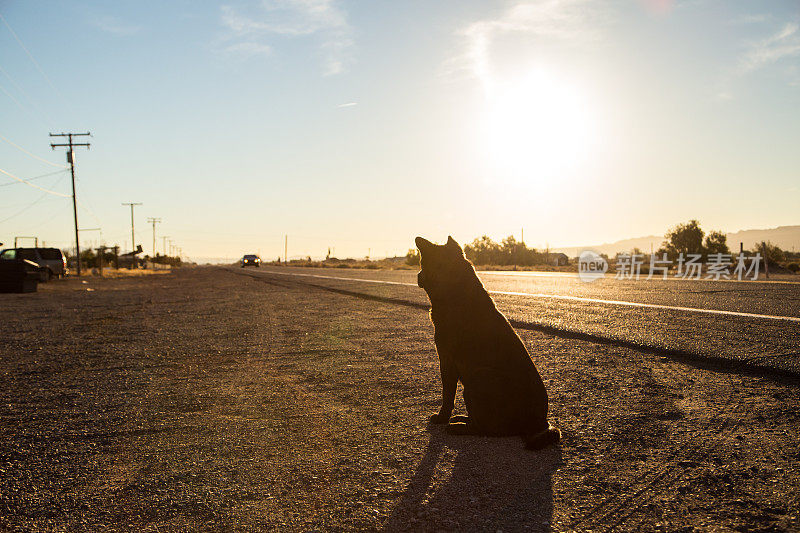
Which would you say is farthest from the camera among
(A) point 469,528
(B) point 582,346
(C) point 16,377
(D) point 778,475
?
(B) point 582,346

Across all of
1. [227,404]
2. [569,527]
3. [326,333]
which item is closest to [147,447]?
[227,404]

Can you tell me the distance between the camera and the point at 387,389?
3.46 metres

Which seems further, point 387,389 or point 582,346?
point 582,346

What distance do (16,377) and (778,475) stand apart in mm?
5434

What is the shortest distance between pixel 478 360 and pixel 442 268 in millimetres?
548

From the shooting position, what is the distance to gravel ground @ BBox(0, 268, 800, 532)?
1.75 m

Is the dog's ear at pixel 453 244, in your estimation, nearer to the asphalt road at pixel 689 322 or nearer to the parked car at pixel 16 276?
the asphalt road at pixel 689 322

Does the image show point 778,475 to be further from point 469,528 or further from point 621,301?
point 621,301

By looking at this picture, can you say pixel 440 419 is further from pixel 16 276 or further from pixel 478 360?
pixel 16 276

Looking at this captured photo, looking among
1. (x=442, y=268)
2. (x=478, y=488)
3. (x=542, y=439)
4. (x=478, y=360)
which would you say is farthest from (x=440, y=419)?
(x=442, y=268)

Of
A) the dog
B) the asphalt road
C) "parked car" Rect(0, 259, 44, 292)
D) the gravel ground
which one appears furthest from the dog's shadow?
"parked car" Rect(0, 259, 44, 292)

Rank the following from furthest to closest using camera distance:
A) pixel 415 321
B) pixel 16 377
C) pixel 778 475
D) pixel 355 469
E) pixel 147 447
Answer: pixel 415 321
pixel 16 377
pixel 147 447
pixel 355 469
pixel 778 475

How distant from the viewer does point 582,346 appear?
192 inches

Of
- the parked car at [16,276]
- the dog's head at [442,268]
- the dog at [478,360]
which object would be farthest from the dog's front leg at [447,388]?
the parked car at [16,276]
